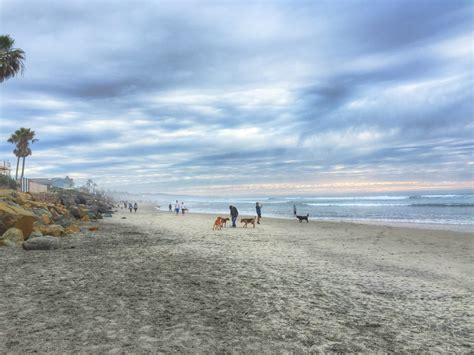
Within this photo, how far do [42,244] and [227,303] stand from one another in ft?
26.8

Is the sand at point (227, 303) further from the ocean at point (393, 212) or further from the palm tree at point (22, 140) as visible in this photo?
the palm tree at point (22, 140)

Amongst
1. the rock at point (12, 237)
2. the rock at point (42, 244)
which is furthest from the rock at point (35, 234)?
the rock at point (42, 244)

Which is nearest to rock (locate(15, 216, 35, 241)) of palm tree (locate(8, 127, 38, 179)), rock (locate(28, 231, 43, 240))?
rock (locate(28, 231, 43, 240))

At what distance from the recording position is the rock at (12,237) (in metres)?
11.3

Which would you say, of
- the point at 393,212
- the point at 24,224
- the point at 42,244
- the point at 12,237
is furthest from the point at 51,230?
the point at 393,212

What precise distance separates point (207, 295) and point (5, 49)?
90.0 feet

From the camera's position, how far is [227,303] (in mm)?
5969

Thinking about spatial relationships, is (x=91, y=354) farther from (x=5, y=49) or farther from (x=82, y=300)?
(x=5, y=49)

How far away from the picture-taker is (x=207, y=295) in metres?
6.42

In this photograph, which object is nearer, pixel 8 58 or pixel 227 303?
pixel 227 303

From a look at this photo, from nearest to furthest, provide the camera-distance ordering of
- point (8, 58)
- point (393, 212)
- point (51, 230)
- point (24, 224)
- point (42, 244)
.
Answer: point (42, 244)
point (24, 224)
point (51, 230)
point (8, 58)
point (393, 212)

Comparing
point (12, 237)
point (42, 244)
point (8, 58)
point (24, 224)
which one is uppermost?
point (8, 58)

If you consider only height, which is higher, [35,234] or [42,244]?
[35,234]

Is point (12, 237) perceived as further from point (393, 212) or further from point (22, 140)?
point (22, 140)
